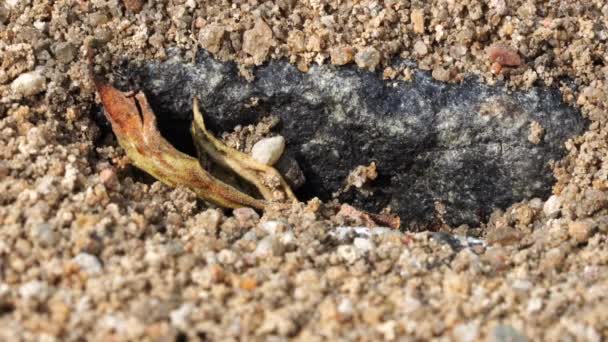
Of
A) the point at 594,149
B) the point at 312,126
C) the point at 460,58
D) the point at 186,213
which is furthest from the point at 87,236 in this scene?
the point at 594,149

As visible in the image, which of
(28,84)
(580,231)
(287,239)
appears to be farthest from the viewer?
(28,84)

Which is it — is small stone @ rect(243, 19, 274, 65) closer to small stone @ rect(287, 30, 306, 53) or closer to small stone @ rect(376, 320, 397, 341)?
small stone @ rect(287, 30, 306, 53)

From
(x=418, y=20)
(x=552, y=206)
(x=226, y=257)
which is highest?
(x=418, y=20)

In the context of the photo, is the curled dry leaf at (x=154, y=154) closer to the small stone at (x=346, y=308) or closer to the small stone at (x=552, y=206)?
the small stone at (x=552, y=206)

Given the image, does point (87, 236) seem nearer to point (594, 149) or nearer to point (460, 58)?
point (460, 58)

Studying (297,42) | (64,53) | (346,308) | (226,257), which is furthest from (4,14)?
(346,308)

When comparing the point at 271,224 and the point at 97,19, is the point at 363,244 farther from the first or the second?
the point at 97,19
